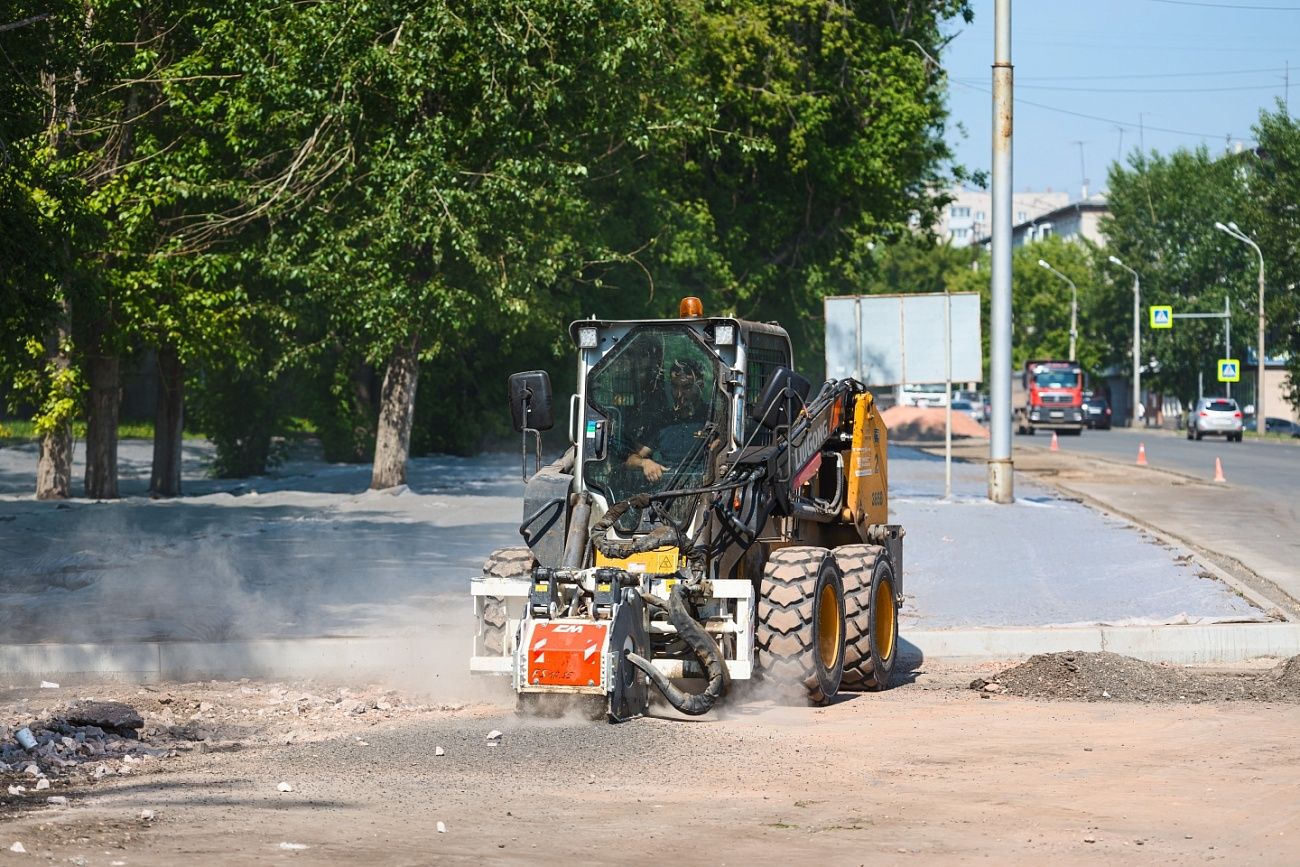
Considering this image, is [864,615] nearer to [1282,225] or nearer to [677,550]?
[677,550]

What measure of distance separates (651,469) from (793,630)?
4.52 feet

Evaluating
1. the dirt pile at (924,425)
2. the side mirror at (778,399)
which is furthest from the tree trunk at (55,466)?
the dirt pile at (924,425)

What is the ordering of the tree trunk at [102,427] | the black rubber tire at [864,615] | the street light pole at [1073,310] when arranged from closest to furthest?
the black rubber tire at [864,615], the tree trunk at [102,427], the street light pole at [1073,310]

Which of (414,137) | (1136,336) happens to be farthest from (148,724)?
(1136,336)

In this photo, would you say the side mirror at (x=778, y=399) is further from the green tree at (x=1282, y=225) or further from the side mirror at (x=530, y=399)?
the green tree at (x=1282, y=225)

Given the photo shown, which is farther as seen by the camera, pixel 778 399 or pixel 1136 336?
pixel 1136 336

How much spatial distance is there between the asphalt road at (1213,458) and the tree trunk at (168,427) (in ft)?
61.4

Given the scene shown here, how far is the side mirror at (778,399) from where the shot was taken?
10383 mm

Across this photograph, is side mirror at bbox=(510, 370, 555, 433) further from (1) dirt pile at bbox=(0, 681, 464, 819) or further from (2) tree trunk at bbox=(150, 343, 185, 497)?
(2) tree trunk at bbox=(150, 343, 185, 497)

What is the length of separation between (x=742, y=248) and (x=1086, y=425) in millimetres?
45376

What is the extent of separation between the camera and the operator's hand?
35.5 ft

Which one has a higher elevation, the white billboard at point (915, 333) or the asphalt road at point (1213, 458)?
the white billboard at point (915, 333)

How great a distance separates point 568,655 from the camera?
31.2 ft

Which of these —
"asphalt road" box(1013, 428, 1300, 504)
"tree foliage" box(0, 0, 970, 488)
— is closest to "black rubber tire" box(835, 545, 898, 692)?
"tree foliage" box(0, 0, 970, 488)
